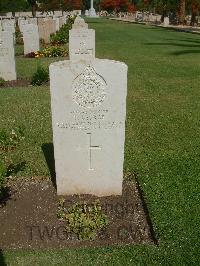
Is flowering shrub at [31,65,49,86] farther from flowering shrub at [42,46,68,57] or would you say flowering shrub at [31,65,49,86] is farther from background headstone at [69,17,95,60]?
background headstone at [69,17,95,60]

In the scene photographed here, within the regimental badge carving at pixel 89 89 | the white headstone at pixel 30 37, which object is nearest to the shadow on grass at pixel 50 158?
the regimental badge carving at pixel 89 89

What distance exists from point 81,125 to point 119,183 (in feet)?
3.36

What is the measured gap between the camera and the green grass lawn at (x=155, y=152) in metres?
4.44

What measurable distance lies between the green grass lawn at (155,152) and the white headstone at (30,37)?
340 cm

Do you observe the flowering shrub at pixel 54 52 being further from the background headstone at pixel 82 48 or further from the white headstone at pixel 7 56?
the background headstone at pixel 82 48

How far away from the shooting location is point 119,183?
5.53 meters

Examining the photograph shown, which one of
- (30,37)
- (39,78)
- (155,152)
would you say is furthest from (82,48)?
(30,37)

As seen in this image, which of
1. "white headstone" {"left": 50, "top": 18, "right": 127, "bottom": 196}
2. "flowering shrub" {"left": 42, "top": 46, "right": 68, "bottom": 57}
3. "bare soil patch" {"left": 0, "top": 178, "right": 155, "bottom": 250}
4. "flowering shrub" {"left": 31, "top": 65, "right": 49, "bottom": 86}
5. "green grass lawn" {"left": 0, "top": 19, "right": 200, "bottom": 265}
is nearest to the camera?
"green grass lawn" {"left": 0, "top": 19, "right": 200, "bottom": 265}

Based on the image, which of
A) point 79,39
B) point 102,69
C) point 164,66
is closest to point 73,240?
point 102,69

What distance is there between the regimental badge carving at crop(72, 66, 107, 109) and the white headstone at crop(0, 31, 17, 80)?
8449 millimetres

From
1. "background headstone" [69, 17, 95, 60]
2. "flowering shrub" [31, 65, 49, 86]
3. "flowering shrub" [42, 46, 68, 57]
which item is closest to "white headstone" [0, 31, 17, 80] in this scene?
"flowering shrub" [31, 65, 49, 86]

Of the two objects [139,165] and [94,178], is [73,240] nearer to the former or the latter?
Answer: [94,178]

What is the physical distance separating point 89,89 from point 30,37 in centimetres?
1453

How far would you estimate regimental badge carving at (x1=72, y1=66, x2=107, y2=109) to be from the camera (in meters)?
4.84
